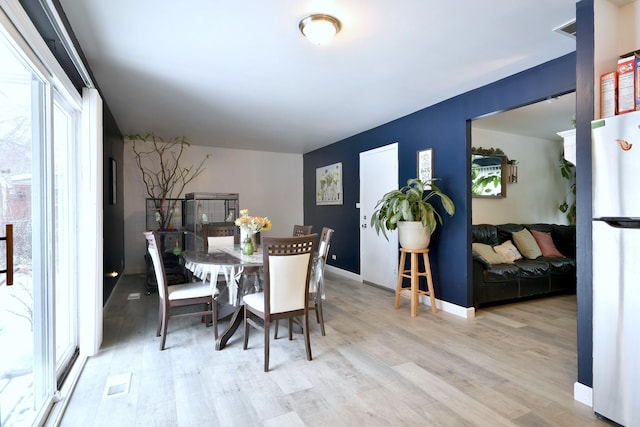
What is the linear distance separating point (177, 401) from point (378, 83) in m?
3.08

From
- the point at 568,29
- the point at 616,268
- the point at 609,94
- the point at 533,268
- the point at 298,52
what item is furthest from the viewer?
the point at 533,268

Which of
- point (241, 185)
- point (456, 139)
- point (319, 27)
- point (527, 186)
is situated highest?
point (319, 27)

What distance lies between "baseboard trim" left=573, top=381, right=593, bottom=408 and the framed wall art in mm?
4133

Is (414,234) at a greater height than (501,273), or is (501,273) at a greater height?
(414,234)

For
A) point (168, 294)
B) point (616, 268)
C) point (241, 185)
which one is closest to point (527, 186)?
point (616, 268)

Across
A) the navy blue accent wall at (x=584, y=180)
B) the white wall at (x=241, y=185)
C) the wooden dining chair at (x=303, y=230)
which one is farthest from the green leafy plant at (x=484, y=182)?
the white wall at (x=241, y=185)

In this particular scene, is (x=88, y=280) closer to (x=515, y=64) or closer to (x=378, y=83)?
(x=378, y=83)

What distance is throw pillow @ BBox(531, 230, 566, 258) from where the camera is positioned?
4.66 meters

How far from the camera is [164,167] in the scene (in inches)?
226

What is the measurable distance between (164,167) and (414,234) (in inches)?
183

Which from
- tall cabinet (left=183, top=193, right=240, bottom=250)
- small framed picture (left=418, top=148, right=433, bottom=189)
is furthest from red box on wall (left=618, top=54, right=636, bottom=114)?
tall cabinet (left=183, top=193, right=240, bottom=250)

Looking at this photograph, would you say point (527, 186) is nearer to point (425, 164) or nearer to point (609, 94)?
point (425, 164)

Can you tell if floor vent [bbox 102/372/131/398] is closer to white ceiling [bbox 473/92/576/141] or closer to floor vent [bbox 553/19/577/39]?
floor vent [bbox 553/19/577/39]

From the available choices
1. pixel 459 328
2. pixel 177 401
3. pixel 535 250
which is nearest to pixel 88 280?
pixel 177 401
